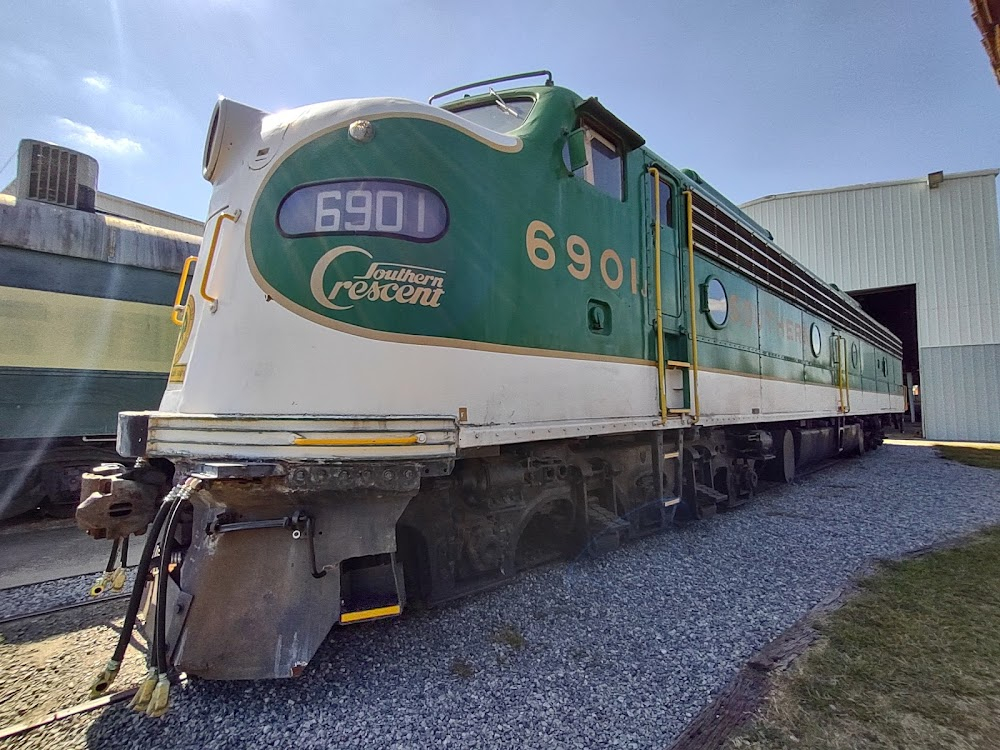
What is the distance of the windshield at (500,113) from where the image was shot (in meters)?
4.05

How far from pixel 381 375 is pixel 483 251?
98 centimetres

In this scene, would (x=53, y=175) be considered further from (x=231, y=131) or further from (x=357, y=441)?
(x=357, y=441)

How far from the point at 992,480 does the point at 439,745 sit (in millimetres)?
11315

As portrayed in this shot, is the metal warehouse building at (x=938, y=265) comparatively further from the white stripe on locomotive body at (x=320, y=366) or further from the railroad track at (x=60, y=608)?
the railroad track at (x=60, y=608)

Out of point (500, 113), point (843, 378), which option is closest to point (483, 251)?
point (500, 113)

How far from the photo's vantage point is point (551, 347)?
11.8 ft

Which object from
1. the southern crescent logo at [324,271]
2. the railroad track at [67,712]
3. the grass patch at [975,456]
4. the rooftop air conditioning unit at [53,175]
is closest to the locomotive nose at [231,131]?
the southern crescent logo at [324,271]

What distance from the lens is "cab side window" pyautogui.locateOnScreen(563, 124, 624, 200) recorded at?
4.18m

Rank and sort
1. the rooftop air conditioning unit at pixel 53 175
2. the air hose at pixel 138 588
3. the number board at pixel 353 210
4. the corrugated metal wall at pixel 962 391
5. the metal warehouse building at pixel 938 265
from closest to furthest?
the air hose at pixel 138 588
the number board at pixel 353 210
the rooftop air conditioning unit at pixel 53 175
the metal warehouse building at pixel 938 265
the corrugated metal wall at pixel 962 391

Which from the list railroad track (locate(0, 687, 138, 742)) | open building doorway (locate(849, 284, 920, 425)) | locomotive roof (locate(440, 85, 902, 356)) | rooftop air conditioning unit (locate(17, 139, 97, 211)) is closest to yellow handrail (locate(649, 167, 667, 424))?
locomotive roof (locate(440, 85, 902, 356))

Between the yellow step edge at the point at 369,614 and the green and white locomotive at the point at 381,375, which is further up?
the green and white locomotive at the point at 381,375

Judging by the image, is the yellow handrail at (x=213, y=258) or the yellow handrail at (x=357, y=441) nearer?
the yellow handrail at (x=357, y=441)

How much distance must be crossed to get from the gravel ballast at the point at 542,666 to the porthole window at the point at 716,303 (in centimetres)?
234

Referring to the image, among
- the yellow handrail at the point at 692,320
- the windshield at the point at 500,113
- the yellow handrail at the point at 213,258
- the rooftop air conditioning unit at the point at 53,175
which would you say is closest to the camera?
the yellow handrail at the point at 213,258
